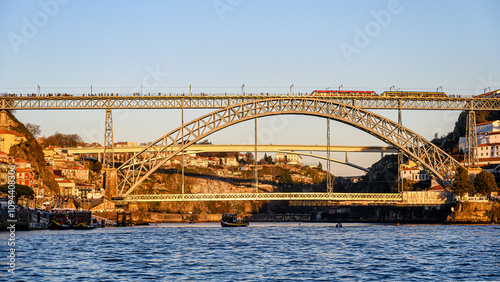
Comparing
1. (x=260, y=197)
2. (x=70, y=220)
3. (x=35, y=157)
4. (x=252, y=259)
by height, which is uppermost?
(x=35, y=157)

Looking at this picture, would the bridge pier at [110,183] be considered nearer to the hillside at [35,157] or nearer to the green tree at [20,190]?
the green tree at [20,190]

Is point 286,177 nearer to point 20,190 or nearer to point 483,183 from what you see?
point 483,183

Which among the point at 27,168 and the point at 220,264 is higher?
the point at 27,168

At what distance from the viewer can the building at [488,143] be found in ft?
437

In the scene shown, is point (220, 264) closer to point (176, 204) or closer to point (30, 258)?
point (30, 258)

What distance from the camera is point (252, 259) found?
48344mm

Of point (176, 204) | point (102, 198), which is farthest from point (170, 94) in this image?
point (176, 204)

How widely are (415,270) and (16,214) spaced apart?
53837 millimetres

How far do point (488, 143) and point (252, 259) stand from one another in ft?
326

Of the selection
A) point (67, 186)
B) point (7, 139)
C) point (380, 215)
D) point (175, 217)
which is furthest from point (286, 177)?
point (7, 139)

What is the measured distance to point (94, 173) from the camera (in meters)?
158

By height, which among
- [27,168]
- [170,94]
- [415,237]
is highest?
[170,94]

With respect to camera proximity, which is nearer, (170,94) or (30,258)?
(30,258)

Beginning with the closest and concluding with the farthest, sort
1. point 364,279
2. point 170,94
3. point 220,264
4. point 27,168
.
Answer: point 364,279, point 220,264, point 170,94, point 27,168
